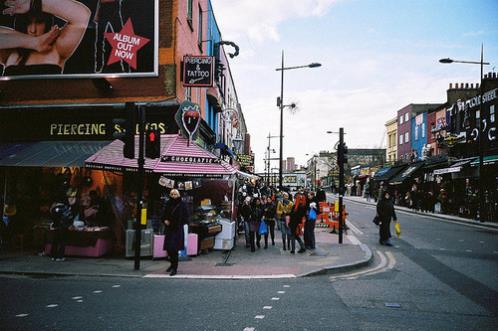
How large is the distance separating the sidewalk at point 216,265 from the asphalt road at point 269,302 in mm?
462

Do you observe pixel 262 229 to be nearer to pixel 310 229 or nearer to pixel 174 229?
pixel 310 229

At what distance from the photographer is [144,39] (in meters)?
14.7

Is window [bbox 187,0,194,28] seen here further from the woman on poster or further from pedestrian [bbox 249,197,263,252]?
pedestrian [bbox 249,197,263,252]

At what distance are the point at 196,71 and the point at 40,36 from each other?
6.14m

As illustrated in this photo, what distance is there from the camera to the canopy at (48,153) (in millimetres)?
12812

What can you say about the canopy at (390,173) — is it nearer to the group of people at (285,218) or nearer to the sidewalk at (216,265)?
the group of people at (285,218)

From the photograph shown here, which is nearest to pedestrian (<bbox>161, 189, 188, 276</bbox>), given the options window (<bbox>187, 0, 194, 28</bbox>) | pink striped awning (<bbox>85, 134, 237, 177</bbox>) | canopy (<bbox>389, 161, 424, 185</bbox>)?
pink striped awning (<bbox>85, 134, 237, 177</bbox>)

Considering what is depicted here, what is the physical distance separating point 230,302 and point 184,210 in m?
3.40

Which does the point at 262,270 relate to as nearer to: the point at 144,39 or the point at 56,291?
the point at 56,291

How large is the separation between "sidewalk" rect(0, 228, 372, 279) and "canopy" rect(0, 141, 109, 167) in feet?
9.29

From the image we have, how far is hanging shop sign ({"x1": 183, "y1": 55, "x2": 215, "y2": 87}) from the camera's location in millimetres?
14844

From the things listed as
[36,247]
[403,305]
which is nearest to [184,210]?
[403,305]

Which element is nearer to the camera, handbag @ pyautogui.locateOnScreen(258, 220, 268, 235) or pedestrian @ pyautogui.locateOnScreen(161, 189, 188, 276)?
pedestrian @ pyautogui.locateOnScreen(161, 189, 188, 276)

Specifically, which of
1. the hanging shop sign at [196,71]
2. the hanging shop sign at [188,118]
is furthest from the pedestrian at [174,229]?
the hanging shop sign at [196,71]
